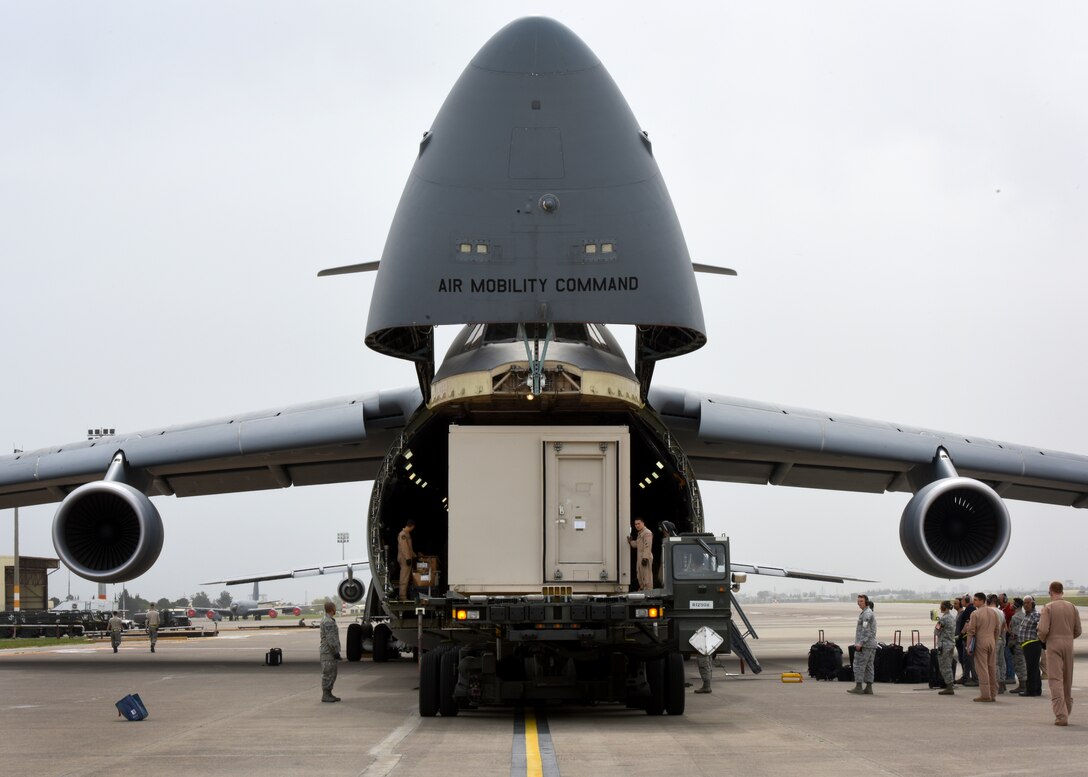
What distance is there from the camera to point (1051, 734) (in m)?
10.8

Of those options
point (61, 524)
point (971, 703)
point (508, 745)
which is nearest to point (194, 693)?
point (61, 524)

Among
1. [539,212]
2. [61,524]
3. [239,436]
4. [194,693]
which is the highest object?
[539,212]

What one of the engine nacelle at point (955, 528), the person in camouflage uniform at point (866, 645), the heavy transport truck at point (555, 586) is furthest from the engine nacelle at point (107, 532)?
the engine nacelle at point (955, 528)

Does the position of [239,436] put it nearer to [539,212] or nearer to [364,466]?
[364,466]

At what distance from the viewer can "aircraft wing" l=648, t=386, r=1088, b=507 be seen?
1755 cm

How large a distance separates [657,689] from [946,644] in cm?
487

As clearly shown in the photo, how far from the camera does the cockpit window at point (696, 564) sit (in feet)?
39.7

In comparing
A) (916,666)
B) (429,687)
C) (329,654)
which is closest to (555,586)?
(429,687)

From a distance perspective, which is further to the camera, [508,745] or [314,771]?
[508,745]

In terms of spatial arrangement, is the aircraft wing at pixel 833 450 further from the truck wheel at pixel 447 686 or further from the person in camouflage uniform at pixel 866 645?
the truck wheel at pixel 447 686

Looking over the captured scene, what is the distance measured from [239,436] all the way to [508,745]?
9287 millimetres

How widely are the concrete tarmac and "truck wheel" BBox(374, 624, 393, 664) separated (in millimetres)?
5575

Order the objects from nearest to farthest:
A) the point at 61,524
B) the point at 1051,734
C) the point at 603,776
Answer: the point at 603,776 < the point at 1051,734 < the point at 61,524

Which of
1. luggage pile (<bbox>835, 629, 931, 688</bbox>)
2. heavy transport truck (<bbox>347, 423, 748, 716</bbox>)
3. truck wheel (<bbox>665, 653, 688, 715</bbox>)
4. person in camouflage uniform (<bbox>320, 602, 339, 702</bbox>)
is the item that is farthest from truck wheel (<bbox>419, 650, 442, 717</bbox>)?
luggage pile (<bbox>835, 629, 931, 688</bbox>)
